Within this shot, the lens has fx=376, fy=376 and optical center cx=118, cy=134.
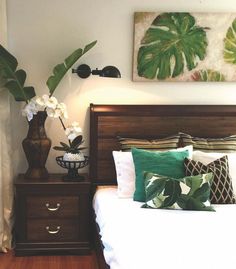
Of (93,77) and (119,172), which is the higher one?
(93,77)

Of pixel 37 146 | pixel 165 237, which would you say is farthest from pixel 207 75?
pixel 165 237

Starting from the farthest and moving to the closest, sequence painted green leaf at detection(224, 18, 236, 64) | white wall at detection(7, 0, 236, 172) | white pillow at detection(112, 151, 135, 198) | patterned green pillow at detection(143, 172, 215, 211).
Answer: painted green leaf at detection(224, 18, 236, 64) → white wall at detection(7, 0, 236, 172) → white pillow at detection(112, 151, 135, 198) → patterned green pillow at detection(143, 172, 215, 211)

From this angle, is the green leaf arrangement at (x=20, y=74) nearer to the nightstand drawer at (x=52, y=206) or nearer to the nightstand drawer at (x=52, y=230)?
the nightstand drawer at (x=52, y=206)

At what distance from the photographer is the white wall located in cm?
308

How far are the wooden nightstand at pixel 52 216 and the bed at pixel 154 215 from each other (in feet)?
0.44

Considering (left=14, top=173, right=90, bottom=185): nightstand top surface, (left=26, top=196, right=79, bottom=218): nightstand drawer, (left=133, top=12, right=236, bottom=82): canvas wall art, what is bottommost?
(left=26, top=196, right=79, bottom=218): nightstand drawer

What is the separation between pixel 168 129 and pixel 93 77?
78 centimetres

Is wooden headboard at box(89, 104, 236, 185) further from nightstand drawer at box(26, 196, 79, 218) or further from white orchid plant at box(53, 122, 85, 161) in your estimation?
nightstand drawer at box(26, 196, 79, 218)

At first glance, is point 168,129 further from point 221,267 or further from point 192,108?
point 221,267

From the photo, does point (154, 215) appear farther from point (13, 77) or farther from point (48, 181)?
point (13, 77)

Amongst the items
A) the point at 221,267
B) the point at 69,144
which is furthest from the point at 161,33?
the point at 221,267

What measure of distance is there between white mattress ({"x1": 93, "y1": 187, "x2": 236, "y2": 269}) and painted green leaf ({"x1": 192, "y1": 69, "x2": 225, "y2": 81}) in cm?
116

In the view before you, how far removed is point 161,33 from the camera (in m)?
3.15

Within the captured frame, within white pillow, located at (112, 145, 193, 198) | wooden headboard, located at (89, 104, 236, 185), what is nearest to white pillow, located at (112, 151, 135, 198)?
white pillow, located at (112, 145, 193, 198)
